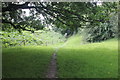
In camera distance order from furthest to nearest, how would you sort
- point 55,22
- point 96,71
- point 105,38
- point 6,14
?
point 105,38 → point 55,22 → point 6,14 → point 96,71

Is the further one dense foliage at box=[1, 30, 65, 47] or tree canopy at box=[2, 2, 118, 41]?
dense foliage at box=[1, 30, 65, 47]

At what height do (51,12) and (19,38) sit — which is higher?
Answer: (51,12)

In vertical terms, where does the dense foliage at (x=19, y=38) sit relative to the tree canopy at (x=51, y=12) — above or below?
below

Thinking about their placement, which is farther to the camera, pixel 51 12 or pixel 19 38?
pixel 19 38

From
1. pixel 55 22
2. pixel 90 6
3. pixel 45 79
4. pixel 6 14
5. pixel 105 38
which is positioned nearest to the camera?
pixel 45 79

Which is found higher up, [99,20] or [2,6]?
[2,6]

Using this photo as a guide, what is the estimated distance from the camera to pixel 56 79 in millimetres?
11312

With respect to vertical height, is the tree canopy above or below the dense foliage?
above

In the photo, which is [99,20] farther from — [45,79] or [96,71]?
[45,79]

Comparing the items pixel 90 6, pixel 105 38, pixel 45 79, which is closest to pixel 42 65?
pixel 45 79

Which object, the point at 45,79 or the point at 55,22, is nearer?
the point at 45,79

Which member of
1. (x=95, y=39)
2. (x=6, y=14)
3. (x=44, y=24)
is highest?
(x=6, y=14)

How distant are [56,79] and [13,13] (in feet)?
25.2

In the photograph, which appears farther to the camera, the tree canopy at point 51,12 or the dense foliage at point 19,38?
the dense foliage at point 19,38
